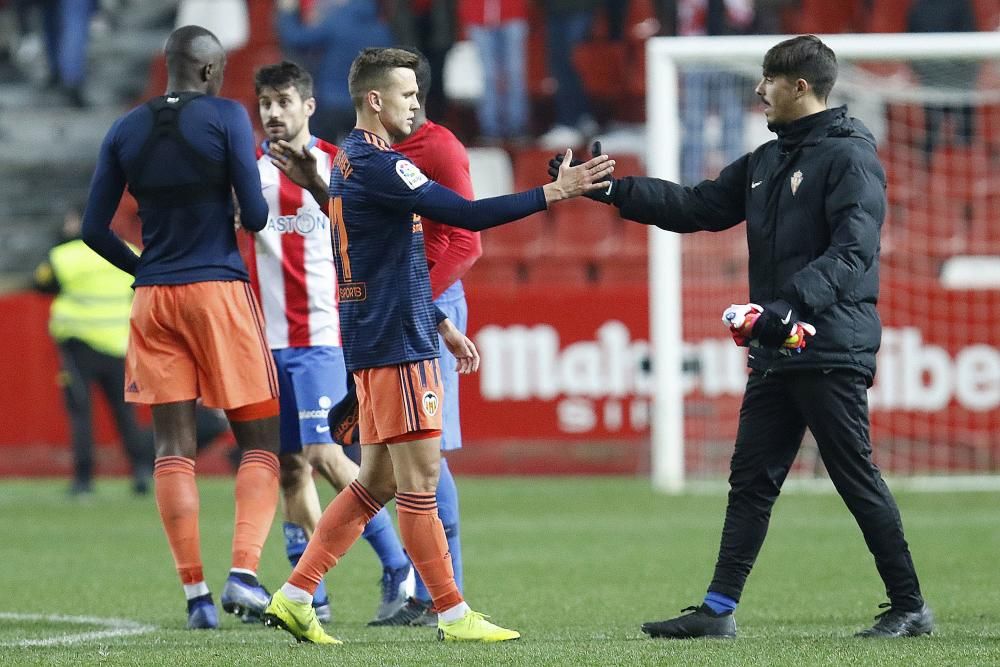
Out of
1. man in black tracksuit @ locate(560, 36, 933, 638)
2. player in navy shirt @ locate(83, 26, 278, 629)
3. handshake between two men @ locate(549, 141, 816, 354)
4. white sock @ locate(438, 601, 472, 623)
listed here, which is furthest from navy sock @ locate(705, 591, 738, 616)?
player in navy shirt @ locate(83, 26, 278, 629)

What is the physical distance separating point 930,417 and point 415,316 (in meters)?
7.90

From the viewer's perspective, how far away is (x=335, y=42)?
1513cm

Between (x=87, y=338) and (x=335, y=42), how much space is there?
13.7 ft

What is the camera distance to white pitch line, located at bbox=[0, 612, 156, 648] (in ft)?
18.2

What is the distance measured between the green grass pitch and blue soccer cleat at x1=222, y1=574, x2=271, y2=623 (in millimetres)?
102

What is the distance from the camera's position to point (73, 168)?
17.1m

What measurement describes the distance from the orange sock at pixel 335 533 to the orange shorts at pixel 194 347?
790mm

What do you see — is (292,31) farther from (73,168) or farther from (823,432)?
(823,432)

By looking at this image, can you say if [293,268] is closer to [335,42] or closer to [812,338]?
[812,338]

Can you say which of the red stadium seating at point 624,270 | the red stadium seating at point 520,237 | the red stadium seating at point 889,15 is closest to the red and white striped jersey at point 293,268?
the red stadium seating at point 624,270

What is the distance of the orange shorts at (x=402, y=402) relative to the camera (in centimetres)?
527

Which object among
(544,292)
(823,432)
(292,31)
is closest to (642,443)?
(544,292)

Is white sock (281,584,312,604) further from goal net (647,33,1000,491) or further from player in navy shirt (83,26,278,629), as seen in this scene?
goal net (647,33,1000,491)

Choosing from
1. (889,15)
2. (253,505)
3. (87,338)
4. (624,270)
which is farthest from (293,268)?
(889,15)
